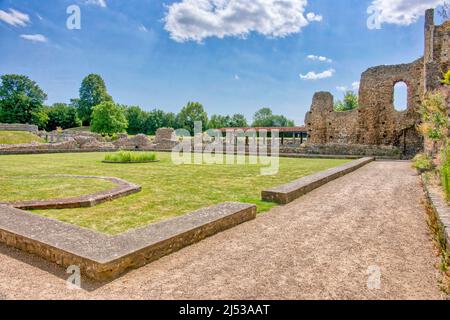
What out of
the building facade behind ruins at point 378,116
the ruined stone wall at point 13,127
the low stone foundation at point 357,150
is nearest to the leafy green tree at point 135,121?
the ruined stone wall at point 13,127

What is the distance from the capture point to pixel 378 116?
22.6m

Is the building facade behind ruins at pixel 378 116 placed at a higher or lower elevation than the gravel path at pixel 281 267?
higher

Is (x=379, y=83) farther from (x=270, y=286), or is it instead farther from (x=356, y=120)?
(x=270, y=286)

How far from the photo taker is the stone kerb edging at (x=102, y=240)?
109 inches

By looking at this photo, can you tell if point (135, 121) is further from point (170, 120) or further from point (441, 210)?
point (441, 210)

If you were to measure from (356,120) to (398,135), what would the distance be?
10.5 ft

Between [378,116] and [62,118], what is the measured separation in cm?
6299

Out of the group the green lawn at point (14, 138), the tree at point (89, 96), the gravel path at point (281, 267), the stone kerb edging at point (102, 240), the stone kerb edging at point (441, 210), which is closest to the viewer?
the gravel path at point (281, 267)

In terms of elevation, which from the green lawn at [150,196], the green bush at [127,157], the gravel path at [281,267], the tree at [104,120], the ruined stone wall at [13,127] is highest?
the tree at [104,120]

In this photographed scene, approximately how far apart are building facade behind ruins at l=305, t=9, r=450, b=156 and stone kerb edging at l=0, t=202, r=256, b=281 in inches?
713

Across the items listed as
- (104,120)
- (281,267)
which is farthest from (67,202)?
(104,120)

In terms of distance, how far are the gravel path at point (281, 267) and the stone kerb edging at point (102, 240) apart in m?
0.10

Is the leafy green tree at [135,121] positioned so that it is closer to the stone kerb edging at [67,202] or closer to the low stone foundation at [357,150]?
the low stone foundation at [357,150]

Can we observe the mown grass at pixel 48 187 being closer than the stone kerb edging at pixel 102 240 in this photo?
No
